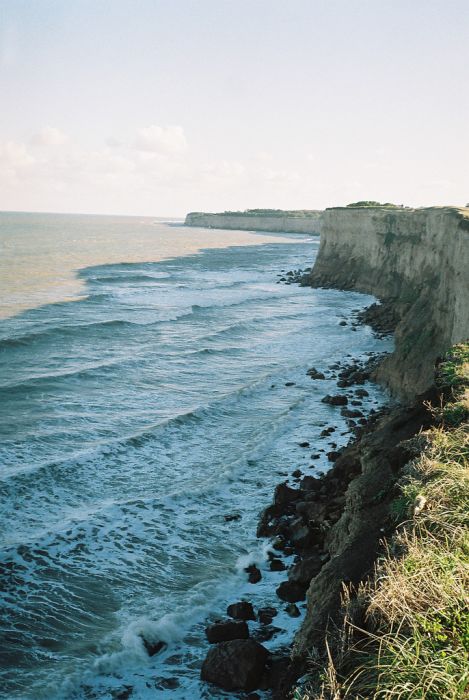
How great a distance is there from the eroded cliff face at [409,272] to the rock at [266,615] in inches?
467

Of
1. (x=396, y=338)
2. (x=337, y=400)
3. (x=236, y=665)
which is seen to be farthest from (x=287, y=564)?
(x=396, y=338)

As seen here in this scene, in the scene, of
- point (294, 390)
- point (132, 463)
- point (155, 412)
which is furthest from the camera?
point (294, 390)

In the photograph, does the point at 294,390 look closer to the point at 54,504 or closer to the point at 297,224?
the point at 54,504

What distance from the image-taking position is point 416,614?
563 cm

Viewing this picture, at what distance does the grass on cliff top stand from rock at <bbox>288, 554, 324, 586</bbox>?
11.9 feet

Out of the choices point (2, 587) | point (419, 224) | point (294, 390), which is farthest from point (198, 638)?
point (419, 224)

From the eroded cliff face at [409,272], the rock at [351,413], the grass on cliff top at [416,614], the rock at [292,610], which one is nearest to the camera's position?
the grass on cliff top at [416,614]

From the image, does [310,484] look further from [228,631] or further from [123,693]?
[123,693]

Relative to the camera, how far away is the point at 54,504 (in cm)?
1508

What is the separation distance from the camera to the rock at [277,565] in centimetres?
1224

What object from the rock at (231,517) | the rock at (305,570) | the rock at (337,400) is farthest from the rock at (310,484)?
the rock at (337,400)

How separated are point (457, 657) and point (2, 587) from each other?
373 inches

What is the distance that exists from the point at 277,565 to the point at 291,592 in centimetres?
122

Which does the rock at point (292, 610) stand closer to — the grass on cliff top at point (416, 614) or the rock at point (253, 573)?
the rock at point (253, 573)
